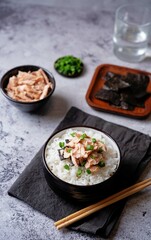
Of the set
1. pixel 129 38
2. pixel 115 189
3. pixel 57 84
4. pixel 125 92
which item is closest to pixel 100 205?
pixel 115 189

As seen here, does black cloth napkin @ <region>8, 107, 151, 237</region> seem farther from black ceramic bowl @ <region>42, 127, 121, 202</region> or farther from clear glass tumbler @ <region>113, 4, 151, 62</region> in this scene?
clear glass tumbler @ <region>113, 4, 151, 62</region>

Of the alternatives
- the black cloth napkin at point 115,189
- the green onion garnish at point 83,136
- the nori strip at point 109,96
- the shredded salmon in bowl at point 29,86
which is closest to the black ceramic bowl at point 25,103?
the shredded salmon in bowl at point 29,86

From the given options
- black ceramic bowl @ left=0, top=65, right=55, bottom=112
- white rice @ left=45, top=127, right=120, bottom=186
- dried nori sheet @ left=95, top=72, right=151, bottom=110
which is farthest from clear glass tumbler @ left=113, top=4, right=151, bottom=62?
white rice @ left=45, top=127, right=120, bottom=186

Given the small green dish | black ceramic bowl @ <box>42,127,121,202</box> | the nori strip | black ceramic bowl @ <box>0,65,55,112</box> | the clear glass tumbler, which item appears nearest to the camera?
black ceramic bowl @ <box>42,127,121,202</box>

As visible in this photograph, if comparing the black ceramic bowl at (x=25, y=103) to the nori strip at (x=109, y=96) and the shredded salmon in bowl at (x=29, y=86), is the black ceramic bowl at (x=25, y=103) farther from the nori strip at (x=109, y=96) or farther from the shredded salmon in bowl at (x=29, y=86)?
the nori strip at (x=109, y=96)

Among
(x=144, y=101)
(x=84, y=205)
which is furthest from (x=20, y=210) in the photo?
(x=144, y=101)

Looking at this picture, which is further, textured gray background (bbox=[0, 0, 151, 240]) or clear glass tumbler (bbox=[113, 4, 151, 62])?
clear glass tumbler (bbox=[113, 4, 151, 62])
